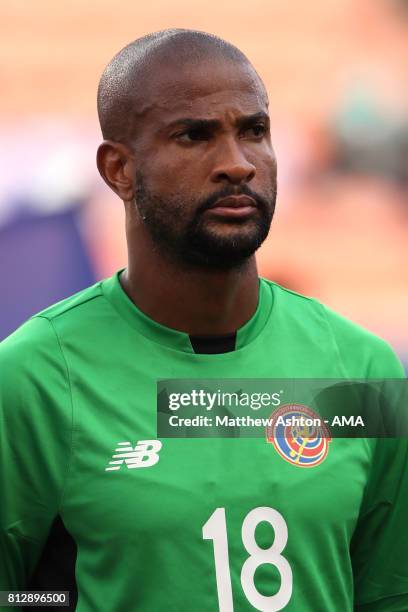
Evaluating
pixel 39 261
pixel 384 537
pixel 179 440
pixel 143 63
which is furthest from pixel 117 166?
pixel 39 261

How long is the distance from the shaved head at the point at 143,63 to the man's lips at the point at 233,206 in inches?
10.4

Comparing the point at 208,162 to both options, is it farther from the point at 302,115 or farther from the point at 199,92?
the point at 302,115

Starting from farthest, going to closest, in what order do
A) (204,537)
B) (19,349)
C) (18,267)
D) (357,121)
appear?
(357,121), (18,267), (19,349), (204,537)

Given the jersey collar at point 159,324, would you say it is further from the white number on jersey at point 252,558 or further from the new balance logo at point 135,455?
the white number on jersey at point 252,558

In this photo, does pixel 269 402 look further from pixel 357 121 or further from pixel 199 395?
pixel 357 121

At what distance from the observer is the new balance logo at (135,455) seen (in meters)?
2.28

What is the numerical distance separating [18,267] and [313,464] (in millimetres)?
4460

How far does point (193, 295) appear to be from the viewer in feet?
8.05

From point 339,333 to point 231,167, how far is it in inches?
20.9

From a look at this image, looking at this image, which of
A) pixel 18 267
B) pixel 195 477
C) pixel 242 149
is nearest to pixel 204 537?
pixel 195 477

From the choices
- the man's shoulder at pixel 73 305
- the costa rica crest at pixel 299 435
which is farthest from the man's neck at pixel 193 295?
the costa rica crest at pixel 299 435

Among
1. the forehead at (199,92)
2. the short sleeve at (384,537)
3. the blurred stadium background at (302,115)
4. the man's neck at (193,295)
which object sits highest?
the blurred stadium background at (302,115)

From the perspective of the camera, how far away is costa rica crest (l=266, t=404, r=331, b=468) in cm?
239

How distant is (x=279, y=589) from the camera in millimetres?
2287
